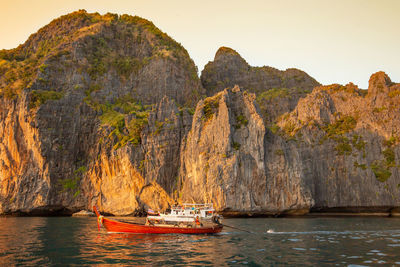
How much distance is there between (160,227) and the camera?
4519cm

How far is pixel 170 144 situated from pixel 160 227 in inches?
1898

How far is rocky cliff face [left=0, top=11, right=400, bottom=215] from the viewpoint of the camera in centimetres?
8212

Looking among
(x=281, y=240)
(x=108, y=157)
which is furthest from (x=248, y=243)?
(x=108, y=157)

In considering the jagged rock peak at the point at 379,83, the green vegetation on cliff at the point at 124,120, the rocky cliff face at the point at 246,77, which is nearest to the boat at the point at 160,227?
the green vegetation on cliff at the point at 124,120

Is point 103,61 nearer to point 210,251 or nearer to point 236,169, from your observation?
point 236,169

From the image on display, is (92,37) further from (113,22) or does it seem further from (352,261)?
(352,261)

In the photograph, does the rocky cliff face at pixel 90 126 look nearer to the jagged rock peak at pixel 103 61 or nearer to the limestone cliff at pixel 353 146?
the jagged rock peak at pixel 103 61

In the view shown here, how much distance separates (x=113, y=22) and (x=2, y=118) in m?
62.5

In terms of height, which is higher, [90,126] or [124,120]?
[124,120]

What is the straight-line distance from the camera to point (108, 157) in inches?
3834

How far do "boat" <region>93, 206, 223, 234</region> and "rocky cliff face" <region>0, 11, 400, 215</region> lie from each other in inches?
1179

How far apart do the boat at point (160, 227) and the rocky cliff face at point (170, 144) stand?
29.9m

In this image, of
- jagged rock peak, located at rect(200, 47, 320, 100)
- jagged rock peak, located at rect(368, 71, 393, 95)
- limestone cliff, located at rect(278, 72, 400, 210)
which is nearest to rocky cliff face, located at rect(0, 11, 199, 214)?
jagged rock peak, located at rect(200, 47, 320, 100)

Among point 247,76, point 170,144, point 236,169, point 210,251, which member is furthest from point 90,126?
point 210,251
